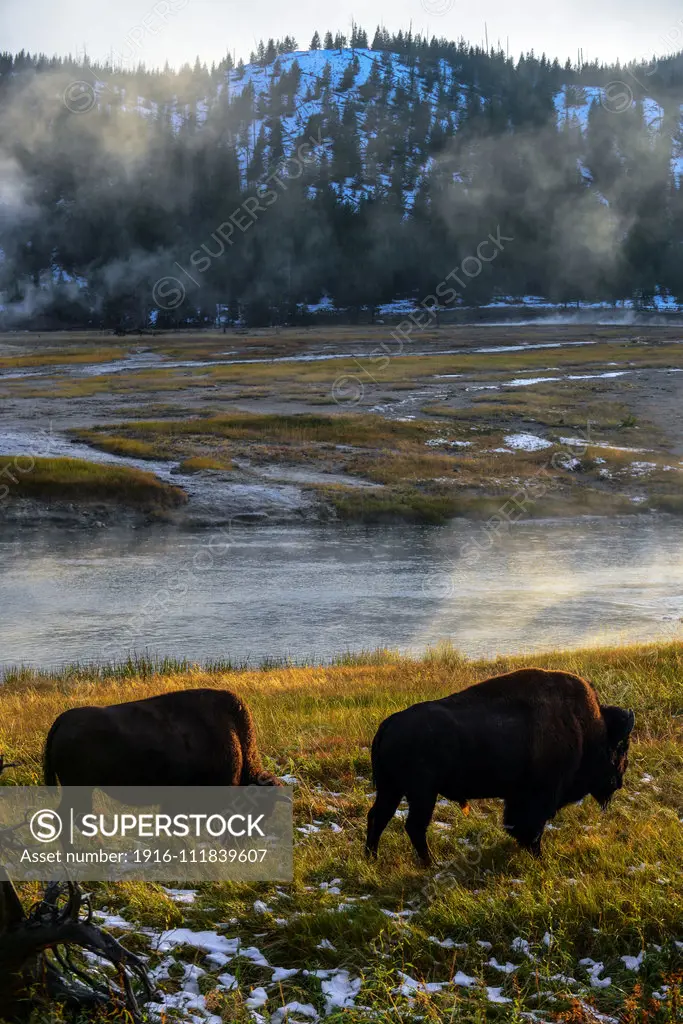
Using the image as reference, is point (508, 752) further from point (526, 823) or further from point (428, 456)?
point (428, 456)

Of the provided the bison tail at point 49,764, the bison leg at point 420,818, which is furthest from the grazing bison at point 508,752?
the bison tail at point 49,764

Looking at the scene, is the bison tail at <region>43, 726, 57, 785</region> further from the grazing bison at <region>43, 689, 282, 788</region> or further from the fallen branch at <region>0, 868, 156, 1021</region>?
the fallen branch at <region>0, 868, 156, 1021</region>

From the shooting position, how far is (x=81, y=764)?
677 centimetres

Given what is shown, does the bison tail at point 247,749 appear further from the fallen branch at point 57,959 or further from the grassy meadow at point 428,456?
the grassy meadow at point 428,456

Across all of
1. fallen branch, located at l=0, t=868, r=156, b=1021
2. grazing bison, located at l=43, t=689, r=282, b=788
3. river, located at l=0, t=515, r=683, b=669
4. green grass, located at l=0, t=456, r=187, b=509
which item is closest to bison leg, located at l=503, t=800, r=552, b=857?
grazing bison, located at l=43, t=689, r=282, b=788

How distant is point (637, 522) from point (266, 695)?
25.2 m

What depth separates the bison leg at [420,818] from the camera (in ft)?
22.1

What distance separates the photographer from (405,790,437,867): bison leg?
22.1 feet

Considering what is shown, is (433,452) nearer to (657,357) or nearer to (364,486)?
(364,486)

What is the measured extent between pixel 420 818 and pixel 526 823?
3.08 feet

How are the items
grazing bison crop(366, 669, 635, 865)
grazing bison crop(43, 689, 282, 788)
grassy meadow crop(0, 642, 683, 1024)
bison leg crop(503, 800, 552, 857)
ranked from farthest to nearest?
bison leg crop(503, 800, 552, 857) → grazing bison crop(43, 689, 282, 788) → grazing bison crop(366, 669, 635, 865) → grassy meadow crop(0, 642, 683, 1024)

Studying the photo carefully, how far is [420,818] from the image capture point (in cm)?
688

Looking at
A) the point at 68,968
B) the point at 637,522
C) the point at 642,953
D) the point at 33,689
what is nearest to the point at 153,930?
the point at 68,968

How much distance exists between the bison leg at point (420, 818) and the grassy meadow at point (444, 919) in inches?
7.8
